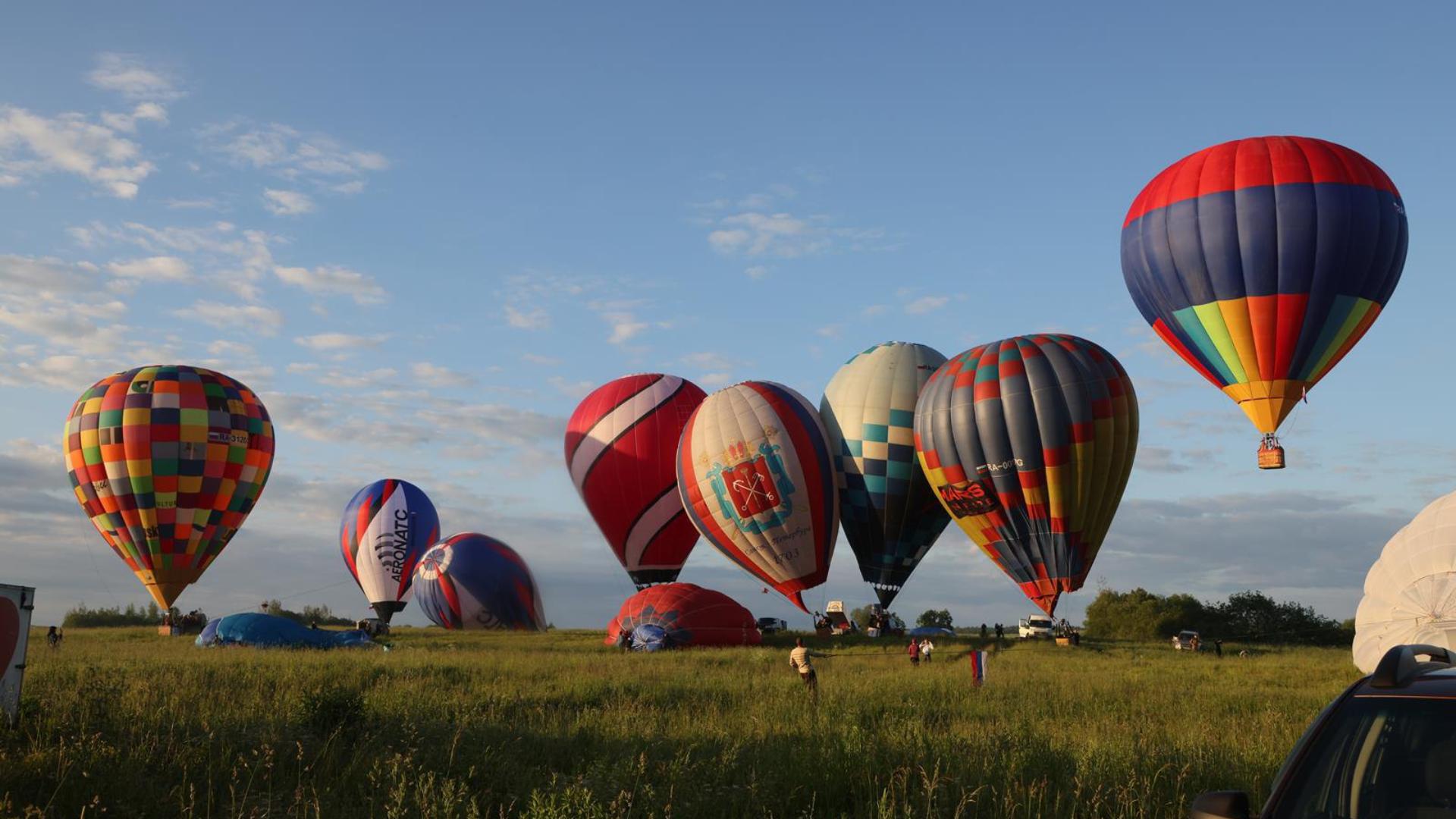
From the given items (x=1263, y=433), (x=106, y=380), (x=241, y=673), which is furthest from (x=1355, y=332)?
(x=106, y=380)

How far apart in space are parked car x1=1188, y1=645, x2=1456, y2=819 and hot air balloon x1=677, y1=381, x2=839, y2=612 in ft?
124

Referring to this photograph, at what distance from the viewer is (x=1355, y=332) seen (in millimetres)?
33625

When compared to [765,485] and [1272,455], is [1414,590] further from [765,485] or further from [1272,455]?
[765,485]

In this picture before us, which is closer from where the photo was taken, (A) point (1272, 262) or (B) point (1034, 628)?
(A) point (1272, 262)

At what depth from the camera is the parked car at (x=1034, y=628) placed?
49.2m

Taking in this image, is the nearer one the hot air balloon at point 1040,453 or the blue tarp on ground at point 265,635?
the blue tarp on ground at point 265,635

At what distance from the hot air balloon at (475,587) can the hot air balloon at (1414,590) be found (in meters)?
35.3

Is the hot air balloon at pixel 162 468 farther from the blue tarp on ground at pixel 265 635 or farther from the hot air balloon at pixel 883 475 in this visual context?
the hot air balloon at pixel 883 475

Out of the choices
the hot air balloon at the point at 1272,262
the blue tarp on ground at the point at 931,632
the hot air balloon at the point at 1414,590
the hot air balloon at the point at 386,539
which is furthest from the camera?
the hot air balloon at the point at 386,539

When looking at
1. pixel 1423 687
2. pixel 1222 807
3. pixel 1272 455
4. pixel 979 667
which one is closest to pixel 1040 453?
pixel 1272 455

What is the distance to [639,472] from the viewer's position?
4991cm

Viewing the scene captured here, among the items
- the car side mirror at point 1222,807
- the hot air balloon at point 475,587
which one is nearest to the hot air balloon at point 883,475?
the hot air balloon at point 475,587

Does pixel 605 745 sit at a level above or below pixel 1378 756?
below

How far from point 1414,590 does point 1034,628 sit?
34296 mm
